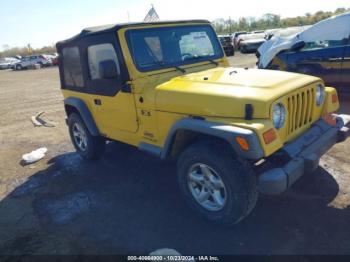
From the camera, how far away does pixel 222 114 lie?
3.12 meters

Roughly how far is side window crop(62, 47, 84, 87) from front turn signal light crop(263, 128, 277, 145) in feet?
10.2

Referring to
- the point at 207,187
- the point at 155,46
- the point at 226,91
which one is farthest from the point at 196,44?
the point at 207,187

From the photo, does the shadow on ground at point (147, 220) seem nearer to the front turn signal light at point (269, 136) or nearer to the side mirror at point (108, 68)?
the front turn signal light at point (269, 136)

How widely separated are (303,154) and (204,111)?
1.02 metres

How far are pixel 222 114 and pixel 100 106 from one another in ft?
7.21

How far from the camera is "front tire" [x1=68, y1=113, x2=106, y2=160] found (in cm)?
535

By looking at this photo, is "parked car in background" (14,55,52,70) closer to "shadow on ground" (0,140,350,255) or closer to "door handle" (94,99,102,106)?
"door handle" (94,99,102,106)

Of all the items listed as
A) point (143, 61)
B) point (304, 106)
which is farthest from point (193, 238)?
point (143, 61)

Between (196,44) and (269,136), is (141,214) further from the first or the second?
(196,44)

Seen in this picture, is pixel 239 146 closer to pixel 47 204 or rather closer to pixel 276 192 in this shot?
pixel 276 192

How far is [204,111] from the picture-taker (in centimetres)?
325

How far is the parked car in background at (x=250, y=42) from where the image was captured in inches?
929

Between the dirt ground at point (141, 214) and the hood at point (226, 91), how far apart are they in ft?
3.83

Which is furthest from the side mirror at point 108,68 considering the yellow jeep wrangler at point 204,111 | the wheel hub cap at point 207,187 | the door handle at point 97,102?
the wheel hub cap at point 207,187
